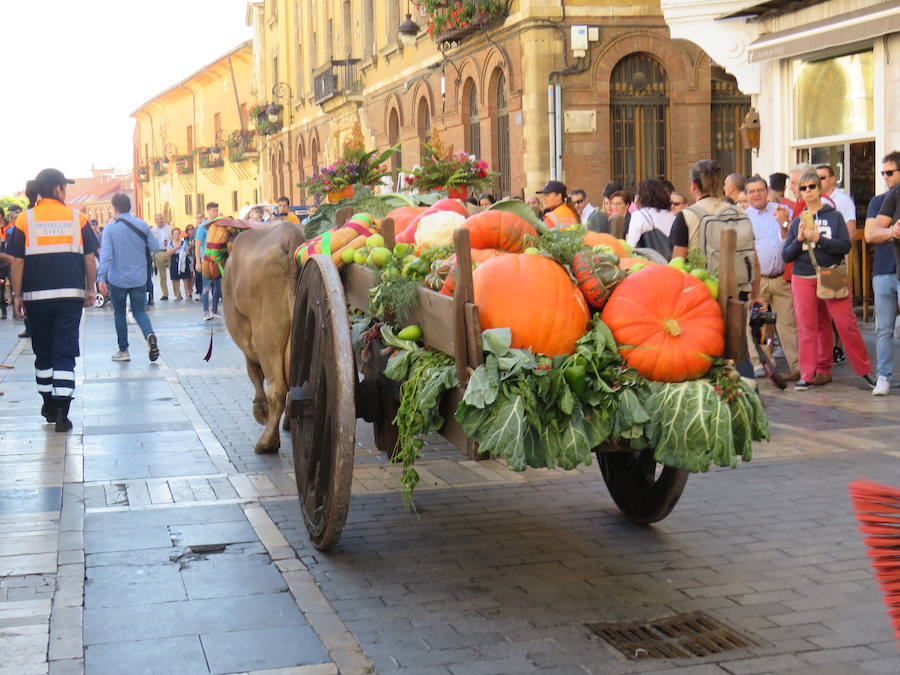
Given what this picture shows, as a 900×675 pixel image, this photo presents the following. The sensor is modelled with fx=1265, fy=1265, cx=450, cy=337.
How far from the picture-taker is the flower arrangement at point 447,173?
7.81 m

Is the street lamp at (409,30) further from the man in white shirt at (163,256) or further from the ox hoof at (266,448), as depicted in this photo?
the ox hoof at (266,448)

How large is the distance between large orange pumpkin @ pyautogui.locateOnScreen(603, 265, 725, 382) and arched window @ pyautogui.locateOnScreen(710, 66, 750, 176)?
1898 cm

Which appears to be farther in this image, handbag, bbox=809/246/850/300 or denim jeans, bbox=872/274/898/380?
handbag, bbox=809/246/850/300

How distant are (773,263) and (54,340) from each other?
6469mm

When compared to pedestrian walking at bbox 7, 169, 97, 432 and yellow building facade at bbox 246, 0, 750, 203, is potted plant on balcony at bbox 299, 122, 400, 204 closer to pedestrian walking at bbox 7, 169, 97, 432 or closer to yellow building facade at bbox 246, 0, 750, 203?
pedestrian walking at bbox 7, 169, 97, 432

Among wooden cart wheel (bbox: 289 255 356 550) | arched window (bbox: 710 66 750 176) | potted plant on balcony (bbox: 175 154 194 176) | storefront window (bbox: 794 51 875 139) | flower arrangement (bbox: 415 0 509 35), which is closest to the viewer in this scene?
wooden cart wheel (bbox: 289 255 356 550)

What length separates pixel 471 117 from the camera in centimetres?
2653

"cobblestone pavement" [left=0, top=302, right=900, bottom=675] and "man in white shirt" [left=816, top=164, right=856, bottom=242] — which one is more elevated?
"man in white shirt" [left=816, top=164, right=856, bottom=242]

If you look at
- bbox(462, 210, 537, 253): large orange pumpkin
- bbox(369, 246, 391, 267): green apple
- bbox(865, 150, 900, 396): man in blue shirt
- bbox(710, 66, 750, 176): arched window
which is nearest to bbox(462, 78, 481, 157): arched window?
bbox(710, 66, 750, 176): arched window

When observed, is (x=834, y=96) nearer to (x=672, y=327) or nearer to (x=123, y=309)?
(x=123, y=309)

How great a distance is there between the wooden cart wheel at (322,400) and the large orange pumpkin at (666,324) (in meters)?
1.16

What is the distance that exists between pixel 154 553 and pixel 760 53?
517 inches

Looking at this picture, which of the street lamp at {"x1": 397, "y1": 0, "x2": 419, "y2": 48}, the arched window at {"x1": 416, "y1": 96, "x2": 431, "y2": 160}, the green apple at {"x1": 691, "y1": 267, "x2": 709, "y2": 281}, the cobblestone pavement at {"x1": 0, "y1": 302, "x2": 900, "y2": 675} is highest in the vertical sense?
the street lamp at {"x1": 397, "y1": 0, "x2": 419, "y2": 48}

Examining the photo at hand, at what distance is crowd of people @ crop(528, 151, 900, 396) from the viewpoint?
9.57m
